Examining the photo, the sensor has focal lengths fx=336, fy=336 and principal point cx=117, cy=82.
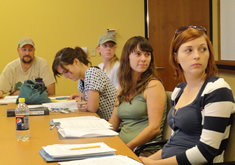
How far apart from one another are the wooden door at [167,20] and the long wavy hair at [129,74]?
2791mm

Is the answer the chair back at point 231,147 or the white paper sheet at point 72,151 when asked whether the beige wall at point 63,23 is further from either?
the chair back at point 231,147

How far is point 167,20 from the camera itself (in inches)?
204

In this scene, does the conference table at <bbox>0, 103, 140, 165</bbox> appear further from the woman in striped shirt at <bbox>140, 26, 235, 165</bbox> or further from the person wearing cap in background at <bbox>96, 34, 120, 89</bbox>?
the person wearing cap in background at <bbox>96, 34, 120, 89</bbox>

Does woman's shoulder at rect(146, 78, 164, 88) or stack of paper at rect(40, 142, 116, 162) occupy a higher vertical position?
woman's shoulder at rect(146, 78, 164, 88)

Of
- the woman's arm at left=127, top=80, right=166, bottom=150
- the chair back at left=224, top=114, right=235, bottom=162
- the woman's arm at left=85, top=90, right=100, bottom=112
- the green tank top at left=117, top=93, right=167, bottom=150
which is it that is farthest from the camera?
the woman's arm at left=85, top=90, right=100, bottom=112

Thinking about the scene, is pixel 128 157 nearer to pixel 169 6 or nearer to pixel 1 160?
pixel 1 160

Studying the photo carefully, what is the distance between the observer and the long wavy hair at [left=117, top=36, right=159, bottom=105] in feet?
7.68

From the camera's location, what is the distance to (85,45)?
17.4ft

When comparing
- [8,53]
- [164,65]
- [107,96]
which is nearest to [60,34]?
[8,53]

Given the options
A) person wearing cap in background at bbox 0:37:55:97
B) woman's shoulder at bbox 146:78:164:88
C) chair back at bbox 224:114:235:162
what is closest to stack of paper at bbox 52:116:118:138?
woman's shoulder at bbox 146:78:164:88

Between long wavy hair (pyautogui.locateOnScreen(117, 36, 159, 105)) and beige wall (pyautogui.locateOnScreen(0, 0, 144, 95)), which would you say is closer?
long wavy hair (pyautogui.locateOnScreen(117, 36, 159, 105))

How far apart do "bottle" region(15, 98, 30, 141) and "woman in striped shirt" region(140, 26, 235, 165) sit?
0.63m

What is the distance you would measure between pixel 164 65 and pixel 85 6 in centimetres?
154

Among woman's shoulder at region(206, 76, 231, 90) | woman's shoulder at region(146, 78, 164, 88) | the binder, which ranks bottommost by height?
the binder
